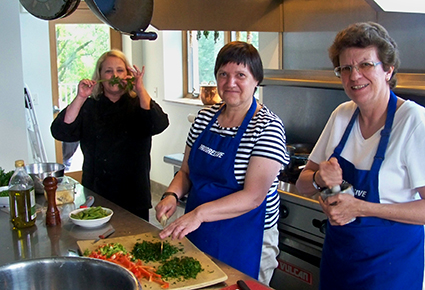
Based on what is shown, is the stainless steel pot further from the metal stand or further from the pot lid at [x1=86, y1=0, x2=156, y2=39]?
the metal stand

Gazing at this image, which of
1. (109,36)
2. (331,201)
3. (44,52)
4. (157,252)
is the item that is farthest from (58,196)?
(109,36)

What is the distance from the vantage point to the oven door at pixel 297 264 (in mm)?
2225

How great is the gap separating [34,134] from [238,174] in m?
3.71

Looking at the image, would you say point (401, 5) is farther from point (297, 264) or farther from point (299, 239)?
point (297, 264)

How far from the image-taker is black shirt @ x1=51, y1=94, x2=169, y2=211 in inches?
98.1

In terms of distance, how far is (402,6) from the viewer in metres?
1.94

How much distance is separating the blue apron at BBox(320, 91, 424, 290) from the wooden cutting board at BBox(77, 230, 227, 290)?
0.48 metres

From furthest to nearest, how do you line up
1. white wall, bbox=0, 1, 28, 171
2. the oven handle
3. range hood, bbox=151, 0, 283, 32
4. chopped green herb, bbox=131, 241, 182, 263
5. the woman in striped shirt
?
white wall, bbox=0, 1, 28, 171 < range hood, bbox=151, 0, 283, 32 < the oven handle < the woman in striped shirt < chopped green herb, bbox=131, 241, 182, 263

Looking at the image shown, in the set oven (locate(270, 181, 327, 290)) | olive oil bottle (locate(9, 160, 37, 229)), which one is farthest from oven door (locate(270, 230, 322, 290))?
olive oil bottle (locate(9, 160, 37, 229))

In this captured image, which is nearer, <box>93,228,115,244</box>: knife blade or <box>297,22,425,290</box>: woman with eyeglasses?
<box>297,22,425,290</box>: woman with eyeglasses

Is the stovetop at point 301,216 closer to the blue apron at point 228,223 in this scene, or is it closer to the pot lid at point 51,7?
the blue apron at point 228,223

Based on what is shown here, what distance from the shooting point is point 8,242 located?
1.73 m

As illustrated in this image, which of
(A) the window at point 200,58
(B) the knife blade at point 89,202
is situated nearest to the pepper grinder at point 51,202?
(B) the knife blade at point 89,202

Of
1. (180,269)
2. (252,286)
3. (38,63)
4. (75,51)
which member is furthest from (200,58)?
(252,286)
